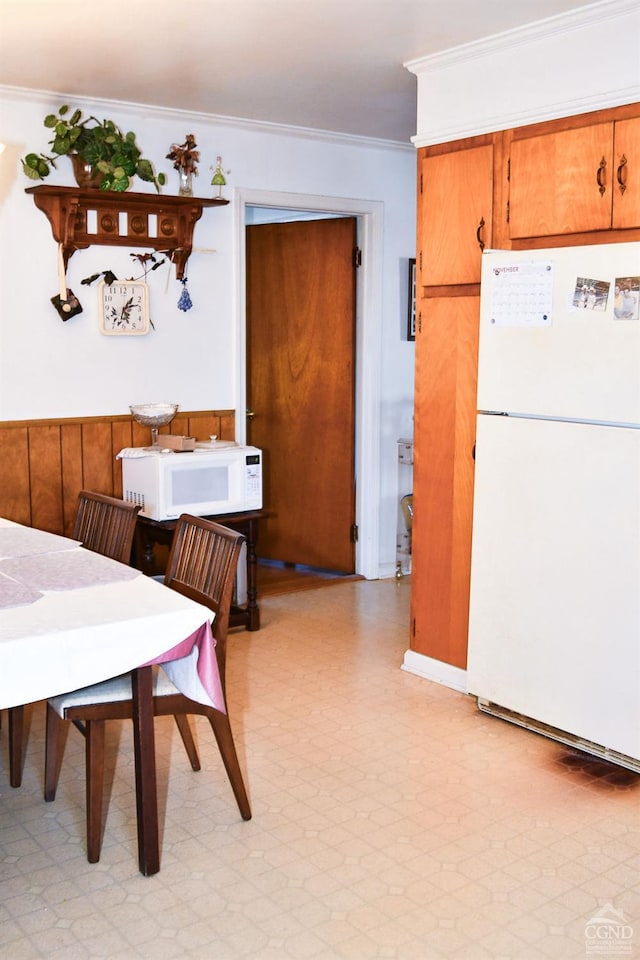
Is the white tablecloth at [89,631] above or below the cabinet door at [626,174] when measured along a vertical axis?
below

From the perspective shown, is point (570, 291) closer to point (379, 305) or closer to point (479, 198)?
point (479, 198)

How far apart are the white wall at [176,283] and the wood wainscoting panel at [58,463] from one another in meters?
0.07

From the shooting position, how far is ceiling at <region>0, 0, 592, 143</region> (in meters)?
3.10

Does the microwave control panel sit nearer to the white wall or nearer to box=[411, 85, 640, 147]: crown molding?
the white wall

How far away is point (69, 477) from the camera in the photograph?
14.6ft

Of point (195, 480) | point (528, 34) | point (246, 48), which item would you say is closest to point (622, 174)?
point (528, 34)

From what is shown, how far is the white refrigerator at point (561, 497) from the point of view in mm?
2971

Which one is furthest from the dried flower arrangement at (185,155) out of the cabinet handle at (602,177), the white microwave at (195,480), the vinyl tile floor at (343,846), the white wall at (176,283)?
the vinyl tile floor at (343,846)

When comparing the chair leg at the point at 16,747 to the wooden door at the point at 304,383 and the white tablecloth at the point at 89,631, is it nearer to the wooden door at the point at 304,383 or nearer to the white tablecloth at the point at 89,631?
the white tablecloth at the point at 89,631

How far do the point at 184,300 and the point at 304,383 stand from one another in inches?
42.7

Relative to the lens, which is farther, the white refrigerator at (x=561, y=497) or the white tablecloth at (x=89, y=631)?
the white refrigerator at (x=561, y=497)

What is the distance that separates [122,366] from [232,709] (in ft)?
5.73

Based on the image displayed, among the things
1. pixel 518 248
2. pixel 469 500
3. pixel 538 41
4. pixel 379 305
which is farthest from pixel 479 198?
pixel 379 305

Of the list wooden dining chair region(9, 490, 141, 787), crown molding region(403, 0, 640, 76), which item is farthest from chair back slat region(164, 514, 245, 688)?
crown molding region(403, 0, 640, 76)
